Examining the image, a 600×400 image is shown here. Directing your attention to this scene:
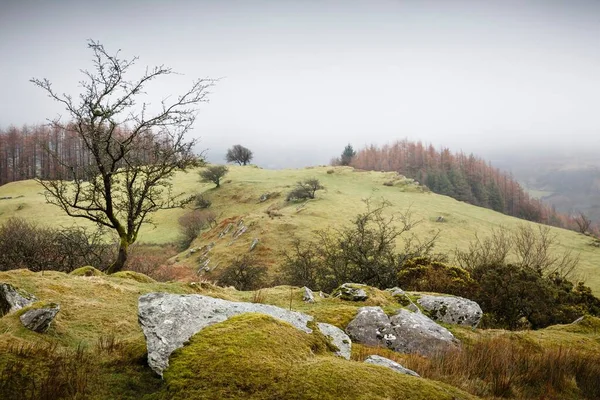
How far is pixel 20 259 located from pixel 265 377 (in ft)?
76.5

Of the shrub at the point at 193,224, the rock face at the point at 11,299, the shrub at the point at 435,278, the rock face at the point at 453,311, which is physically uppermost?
the rock face at the point at 11,299

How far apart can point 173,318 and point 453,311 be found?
813 centimetres

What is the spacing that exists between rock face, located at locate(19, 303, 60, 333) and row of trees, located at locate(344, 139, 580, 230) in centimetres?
9500

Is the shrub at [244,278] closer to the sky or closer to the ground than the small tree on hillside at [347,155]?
closer to the ground

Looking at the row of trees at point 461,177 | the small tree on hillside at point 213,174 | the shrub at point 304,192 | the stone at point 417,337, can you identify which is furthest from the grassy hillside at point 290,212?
the row of trees at point 461,177

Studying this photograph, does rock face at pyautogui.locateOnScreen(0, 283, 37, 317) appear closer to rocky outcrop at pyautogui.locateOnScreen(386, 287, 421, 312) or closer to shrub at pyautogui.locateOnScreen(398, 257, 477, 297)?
rocky outcrop at pyautogui.locateOnScreen(386, 287, 421, 312)

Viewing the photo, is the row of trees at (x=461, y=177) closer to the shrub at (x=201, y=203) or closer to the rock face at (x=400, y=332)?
the shrub at (x=201, y=203)

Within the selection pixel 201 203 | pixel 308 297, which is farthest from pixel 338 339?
pixel 201 203

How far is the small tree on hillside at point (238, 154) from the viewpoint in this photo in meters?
98.7

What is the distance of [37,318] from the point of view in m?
5.29

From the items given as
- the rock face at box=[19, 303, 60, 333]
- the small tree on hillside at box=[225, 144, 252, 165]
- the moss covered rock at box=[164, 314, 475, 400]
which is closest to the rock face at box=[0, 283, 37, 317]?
the rock face at box=[19, 303, 60, 333]

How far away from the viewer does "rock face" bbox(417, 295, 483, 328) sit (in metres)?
9.50

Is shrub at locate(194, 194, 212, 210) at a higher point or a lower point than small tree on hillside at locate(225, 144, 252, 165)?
lower

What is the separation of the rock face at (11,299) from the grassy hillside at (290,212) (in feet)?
75.7
